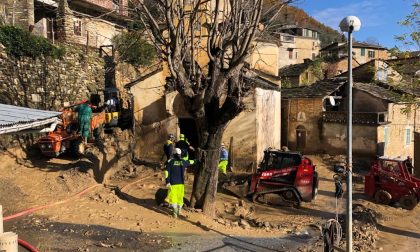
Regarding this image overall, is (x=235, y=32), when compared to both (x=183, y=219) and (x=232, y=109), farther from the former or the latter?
(x=183, y=219)

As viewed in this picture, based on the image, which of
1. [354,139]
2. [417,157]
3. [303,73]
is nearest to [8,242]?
[417,157]

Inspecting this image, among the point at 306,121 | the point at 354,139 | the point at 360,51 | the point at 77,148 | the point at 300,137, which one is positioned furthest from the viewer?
the point at 360,51

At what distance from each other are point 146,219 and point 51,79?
1158 cm

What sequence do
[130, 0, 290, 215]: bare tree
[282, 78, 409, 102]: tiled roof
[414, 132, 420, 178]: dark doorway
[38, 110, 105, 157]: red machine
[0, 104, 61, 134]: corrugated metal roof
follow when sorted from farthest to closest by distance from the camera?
1. [282, 78, 409, 102]: tiled roof
2. [414, 132, 420, 178]: dark doorway
3. [38, 110, 105, 157]: red machine
4. [130, 0, 290, 215]: bare tree
5. [0, 104, 61, 134]: corrugated metal roof

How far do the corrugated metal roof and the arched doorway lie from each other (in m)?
20.3

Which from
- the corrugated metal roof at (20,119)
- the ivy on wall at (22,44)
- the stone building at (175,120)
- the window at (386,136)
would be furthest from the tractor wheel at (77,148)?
the window at (386,136)

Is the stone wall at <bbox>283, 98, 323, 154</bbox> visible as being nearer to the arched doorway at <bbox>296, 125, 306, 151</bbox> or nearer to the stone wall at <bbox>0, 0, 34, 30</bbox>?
the arched doorway at <bbox>296, 125, 306, 151</bbox>

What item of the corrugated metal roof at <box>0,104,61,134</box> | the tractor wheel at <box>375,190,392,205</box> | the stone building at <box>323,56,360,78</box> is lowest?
the tractor wheel at <box>375,190,392,205</box>

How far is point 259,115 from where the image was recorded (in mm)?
19359

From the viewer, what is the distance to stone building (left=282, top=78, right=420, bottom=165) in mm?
22734

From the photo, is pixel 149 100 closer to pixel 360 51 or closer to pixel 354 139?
pixel 354 139

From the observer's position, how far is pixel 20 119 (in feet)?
20.8

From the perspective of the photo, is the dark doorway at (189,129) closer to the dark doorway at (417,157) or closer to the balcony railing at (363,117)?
the balcony railing at (363,117)

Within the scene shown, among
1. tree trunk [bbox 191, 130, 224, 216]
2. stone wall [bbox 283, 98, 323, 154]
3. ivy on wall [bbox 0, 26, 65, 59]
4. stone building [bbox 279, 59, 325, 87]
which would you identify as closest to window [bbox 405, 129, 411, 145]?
stone wall [bbox 283, 98, 323, 154]
